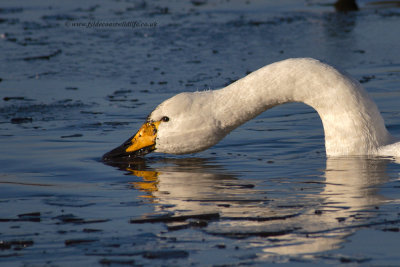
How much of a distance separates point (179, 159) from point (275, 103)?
3.74 feet

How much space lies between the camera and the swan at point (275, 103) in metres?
7.15

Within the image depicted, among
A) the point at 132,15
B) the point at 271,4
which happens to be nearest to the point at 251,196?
the point at 132,15

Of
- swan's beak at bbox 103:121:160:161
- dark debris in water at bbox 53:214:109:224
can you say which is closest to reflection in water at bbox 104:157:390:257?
swan's beak at bbox 103:121:160:161

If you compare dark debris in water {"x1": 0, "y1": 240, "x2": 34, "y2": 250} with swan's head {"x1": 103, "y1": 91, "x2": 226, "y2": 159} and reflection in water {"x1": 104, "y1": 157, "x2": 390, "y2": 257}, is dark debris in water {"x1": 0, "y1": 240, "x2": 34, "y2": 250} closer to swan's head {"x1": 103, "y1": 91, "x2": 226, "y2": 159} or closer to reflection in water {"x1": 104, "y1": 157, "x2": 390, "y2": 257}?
reflection in water {"x1": 104, "y1": 157, "x2": 390, "y2": 257}

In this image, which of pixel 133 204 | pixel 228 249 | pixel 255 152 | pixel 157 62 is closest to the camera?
pixel 228 249

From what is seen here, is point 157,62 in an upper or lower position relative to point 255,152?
upper

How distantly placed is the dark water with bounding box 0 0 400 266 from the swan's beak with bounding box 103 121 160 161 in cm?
14

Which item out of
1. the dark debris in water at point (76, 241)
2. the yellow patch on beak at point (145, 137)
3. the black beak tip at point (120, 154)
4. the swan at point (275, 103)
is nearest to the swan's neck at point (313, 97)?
the swan at point (275, 103)

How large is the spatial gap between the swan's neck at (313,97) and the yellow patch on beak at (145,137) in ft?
2.05

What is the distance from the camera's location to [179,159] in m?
7.82

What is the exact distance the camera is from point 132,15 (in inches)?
652

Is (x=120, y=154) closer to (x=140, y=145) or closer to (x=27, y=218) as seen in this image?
(x=140, y=145)

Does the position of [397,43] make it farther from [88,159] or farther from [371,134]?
[88,159]

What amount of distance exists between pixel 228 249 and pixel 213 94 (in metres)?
2.79
